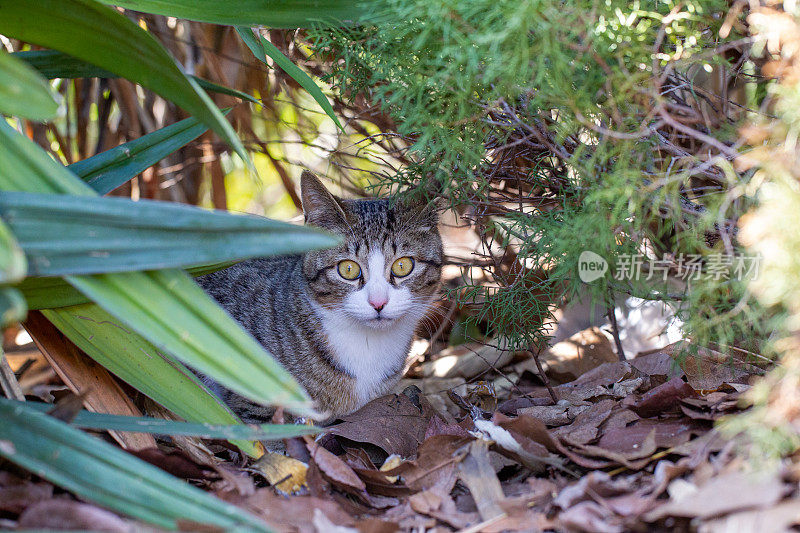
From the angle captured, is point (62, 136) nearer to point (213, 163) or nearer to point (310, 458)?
point (213, 163)

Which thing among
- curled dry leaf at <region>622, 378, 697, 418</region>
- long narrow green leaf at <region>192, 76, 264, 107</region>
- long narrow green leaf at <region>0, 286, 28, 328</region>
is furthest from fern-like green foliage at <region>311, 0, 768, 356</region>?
long narrow green leaf at <region>0, 286, 28, 328</region>

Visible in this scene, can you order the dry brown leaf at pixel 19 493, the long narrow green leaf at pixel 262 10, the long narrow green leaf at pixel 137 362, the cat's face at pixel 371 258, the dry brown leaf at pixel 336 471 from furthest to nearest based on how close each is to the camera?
the cat's face at pixel 371 258 → the long narrow green leaf at pixel 262 10 → the long narrow green leaf at pixel 137 362 → the dry brown leaf at pixel 336 471 → the dry brown leaf at pixel 19 493

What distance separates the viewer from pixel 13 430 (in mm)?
1255

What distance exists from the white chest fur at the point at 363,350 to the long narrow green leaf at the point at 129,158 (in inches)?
34.8

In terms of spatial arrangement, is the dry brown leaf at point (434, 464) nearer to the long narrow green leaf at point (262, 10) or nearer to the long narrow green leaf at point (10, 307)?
the long narrow green leaf at point (10, 307)

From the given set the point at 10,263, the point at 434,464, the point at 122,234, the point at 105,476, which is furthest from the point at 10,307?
the point at 434,464

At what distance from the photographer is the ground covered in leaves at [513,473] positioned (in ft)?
3.88

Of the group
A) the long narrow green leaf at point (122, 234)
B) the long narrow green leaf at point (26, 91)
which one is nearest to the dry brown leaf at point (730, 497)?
the long narrow green leaf at point (122, 234)

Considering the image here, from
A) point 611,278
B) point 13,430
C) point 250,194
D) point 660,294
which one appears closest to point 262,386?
point 13,430

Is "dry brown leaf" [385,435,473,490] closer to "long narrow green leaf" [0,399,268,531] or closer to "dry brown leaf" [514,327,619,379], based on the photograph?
"long narrow green leaf" [0,399,268,531]

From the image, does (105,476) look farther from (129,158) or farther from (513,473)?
(129,158)

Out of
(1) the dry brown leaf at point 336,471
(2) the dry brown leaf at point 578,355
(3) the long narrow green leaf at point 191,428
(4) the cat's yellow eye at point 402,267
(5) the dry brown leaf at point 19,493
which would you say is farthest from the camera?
(2) the dry brown leaf at point 578,355

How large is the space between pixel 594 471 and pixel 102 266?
44.5 inches

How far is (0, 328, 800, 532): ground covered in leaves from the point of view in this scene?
118cm
